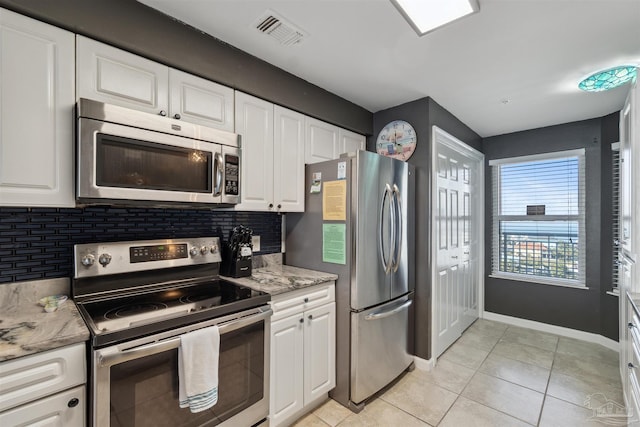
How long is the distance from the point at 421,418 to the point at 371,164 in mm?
1753

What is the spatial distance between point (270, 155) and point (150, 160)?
2.71 feet

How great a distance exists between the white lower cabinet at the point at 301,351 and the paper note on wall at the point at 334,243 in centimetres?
20

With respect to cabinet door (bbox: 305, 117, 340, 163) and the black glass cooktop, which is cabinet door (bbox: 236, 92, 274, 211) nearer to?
cabinet door (bbox: 305, 117, 340, 163)

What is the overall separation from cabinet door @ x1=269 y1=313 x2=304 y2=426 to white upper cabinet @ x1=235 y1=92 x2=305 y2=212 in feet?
2.67

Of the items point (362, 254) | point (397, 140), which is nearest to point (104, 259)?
point (362, 254)

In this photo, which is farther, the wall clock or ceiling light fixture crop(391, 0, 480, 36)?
the wall clock

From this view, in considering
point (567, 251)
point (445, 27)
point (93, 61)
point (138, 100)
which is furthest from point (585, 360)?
point (93, 61)

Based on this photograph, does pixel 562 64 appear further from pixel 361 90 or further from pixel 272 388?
pixel 272 388

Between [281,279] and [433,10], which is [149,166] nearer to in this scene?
[281,279]

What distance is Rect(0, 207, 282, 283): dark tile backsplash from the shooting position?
1.40m

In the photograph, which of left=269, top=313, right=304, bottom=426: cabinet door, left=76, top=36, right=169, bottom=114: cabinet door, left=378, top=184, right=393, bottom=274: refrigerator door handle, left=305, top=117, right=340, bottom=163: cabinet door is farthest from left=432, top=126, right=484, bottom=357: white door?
left=76, top=36, right=169, bottom=114: cabinet door

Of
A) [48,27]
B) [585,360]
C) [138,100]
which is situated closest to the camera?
[48,27]

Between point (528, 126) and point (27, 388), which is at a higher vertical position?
point (528, 126)

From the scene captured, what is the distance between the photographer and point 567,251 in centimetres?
337
